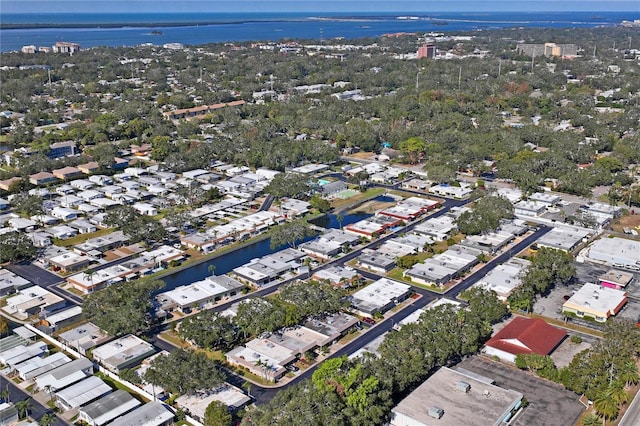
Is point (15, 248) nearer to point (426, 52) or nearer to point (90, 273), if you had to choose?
point (90, 273)

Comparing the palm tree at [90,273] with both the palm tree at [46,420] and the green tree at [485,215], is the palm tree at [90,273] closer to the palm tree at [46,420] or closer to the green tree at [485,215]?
the palm tree at [46,420]

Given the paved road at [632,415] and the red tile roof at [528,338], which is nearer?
the paved road at [632,415]

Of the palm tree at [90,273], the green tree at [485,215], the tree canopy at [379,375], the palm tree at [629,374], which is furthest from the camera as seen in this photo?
the green tree at [485,215]

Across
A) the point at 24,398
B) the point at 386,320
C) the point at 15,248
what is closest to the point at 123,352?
the point at 24,398

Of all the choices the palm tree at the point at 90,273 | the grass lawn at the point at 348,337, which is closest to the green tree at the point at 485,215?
the grass lawn at the point at 348,337

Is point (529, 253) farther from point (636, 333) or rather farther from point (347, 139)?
point (347, 139)

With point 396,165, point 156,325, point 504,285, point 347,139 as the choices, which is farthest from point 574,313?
point 347,139

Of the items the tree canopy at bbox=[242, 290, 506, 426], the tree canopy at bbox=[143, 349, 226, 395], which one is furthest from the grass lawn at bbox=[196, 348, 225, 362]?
the tree canopy at bbox=[242, 290, 506, 426]
